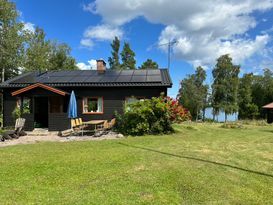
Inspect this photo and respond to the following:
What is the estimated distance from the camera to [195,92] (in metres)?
39.3

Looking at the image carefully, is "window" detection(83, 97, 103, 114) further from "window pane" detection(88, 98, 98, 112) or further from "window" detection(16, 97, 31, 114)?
A: "window" detection(16, 97, 31, 114)

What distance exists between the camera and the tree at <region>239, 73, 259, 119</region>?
38188 millimetres

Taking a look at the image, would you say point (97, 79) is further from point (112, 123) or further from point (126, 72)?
point (112, 123)

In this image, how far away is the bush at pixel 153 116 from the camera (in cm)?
1371

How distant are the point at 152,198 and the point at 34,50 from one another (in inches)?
1479

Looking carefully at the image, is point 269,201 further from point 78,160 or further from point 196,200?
point 78,160

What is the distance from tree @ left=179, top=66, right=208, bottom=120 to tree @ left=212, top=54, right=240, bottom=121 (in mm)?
2586

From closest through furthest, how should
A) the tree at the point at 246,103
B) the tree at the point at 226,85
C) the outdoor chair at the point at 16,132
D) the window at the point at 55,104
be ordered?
1. the outdoor chair at the point at 16,132
2. the window at the point at 55,104
3. the tree at the point at 226,85
4. the tree at the point at 246,103

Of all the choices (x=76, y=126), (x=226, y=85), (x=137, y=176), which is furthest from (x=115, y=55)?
(x=137, y=176)

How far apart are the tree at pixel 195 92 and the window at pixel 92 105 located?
78.2 ft

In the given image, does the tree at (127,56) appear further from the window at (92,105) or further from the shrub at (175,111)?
the shrub at (175,111)

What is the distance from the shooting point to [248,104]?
125 feet

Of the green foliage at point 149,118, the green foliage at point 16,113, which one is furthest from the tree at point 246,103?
the green foliage at point 16,113

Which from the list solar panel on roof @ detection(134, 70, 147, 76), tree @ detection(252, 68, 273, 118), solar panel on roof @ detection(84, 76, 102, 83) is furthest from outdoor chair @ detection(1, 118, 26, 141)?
tree @ detection(252, 68, 273, 118)
